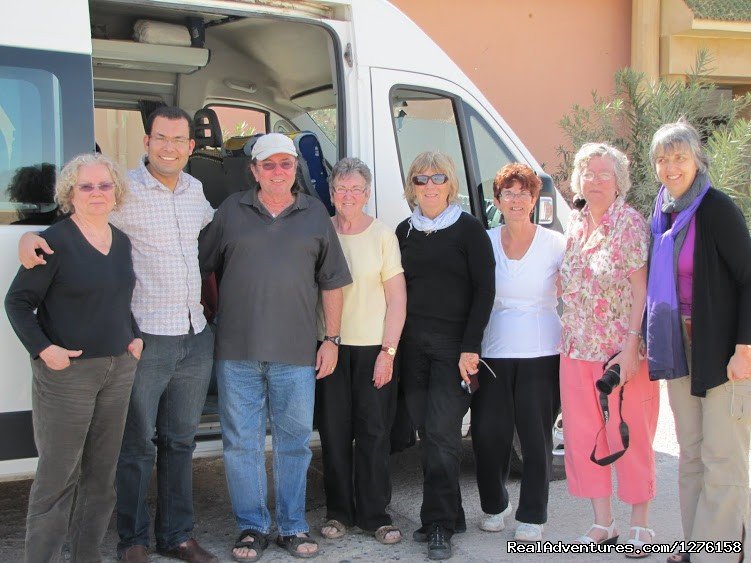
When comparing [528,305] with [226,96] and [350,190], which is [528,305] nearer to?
[350,190]

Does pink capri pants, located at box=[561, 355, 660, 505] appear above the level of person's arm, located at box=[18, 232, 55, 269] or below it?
below

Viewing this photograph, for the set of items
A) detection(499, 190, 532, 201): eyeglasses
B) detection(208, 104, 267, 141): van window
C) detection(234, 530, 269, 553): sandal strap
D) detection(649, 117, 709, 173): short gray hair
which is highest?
detection(208, 104, 267, 141): van window

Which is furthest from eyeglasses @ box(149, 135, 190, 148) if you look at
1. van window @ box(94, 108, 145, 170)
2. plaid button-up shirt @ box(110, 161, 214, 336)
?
van window @ box(94, 108, 145, 170)

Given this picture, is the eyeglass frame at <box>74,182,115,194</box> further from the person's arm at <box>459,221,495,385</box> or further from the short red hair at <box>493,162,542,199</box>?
the short red hair at <box>493,162,542,199</box>

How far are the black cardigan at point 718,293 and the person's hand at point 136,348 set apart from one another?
2.12m

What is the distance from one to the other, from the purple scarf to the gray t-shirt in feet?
4.19

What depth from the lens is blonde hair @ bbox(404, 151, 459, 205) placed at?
13.5ft

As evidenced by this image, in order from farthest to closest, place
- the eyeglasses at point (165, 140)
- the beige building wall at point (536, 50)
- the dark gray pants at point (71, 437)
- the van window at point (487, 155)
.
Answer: the beige building wall at point (536, 50)
the van window at point (487, 155)
the eyeglasses at point (165, 140)
the dark gray pants at point (71, 437)

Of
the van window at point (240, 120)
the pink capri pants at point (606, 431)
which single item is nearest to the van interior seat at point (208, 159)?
the van window at point (240, 120)

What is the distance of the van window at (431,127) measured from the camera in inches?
192

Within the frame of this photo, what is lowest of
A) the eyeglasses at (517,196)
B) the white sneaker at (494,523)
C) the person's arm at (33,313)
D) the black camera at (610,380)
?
the white sneaker at (494,523)

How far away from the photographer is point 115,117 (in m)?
6.85

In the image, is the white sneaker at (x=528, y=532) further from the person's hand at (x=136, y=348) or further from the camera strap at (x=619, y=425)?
the person's hand at (x=136, y=348)

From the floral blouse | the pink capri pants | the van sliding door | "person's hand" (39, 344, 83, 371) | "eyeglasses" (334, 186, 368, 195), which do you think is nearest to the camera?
"person's hand" (39, 344, 83, 371)
